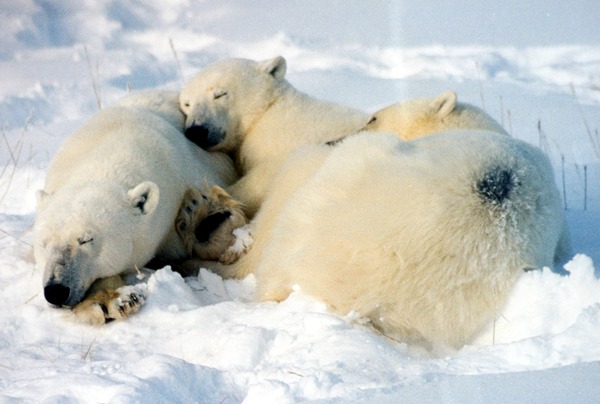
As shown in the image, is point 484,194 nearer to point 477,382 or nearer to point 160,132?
point 477,382

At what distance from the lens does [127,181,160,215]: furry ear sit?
3938mm

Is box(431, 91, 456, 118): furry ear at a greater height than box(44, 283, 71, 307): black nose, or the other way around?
box(431, 91, 456, 118): furry ear

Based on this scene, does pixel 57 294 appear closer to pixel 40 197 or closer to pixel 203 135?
pixel 40 197

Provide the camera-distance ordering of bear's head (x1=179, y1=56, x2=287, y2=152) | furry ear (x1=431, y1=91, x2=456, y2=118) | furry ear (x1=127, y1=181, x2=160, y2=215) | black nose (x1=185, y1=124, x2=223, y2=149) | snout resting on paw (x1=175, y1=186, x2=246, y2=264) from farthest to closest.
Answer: bear's head (x1=179, y1=56, x2=287, y2=152) < black nose (x1=185, y1=124, x2=223, y2=149) < furry ear (x1=431, y1=91, x2=456, y2=118) < snout resting on paw (x1=175, y1=186, x2=246, y2=264) < furry ear (x1=127, y1=181, x2=160, y2=215)

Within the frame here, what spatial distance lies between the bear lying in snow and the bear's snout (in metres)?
1.85

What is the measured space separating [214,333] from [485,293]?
1.13 metres

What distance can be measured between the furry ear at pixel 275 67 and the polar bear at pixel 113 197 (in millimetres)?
863

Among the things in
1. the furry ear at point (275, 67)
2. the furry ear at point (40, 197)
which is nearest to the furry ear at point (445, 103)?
the furry ear at point (275, 67)

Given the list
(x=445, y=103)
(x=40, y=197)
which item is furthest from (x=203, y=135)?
(x=445, y=103)

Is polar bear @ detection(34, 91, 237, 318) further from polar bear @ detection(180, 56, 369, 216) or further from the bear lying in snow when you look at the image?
the bear lying in snow

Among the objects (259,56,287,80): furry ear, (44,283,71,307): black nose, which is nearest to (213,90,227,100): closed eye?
(259,56,287,80): furry ear

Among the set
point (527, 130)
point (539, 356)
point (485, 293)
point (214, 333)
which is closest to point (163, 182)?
point (214, 333)

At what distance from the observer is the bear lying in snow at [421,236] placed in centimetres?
316

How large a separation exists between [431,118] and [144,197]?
1.87 meters
